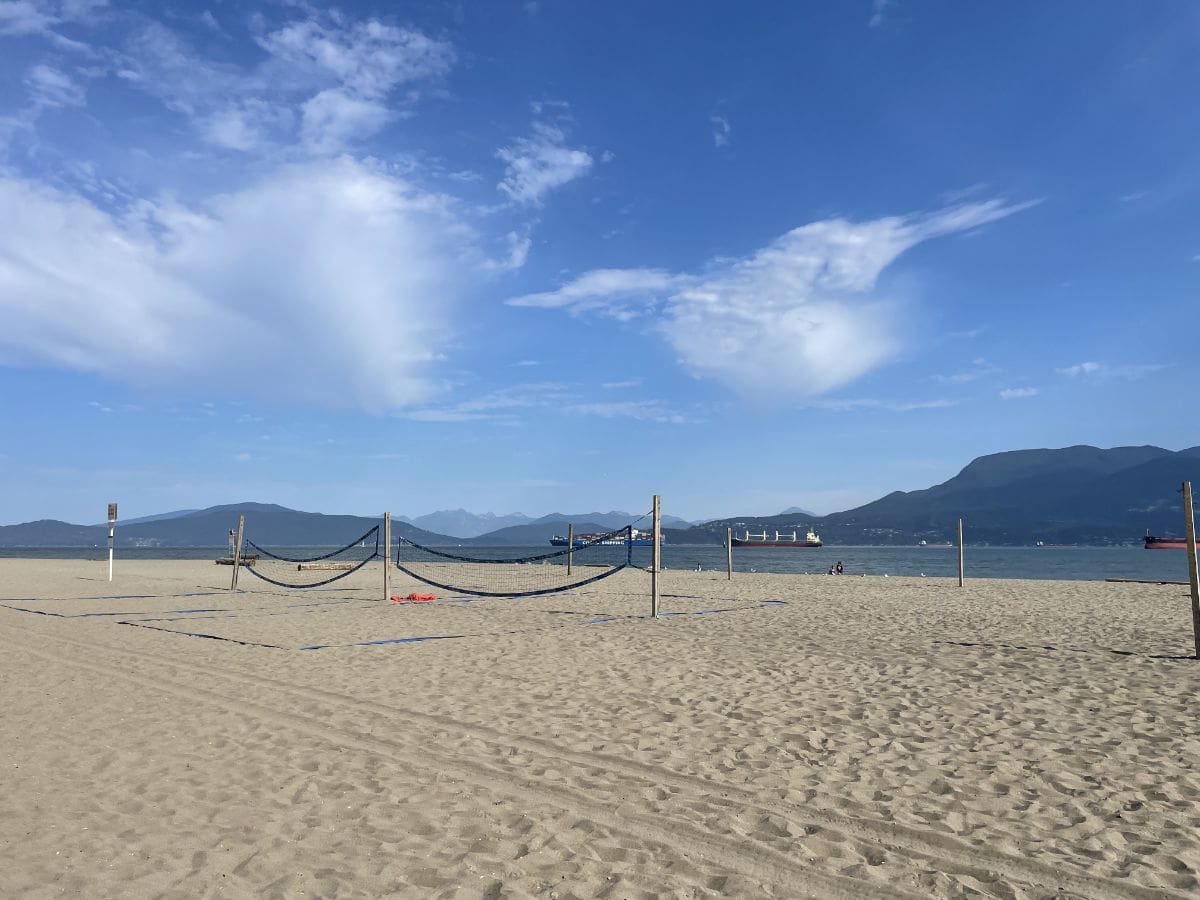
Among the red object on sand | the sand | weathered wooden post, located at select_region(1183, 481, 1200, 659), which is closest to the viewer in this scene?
the sand

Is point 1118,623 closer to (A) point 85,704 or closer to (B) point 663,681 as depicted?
(B) point 663,681

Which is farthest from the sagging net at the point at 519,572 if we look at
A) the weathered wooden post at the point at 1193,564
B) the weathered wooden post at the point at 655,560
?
the weathered wooden post at the point at 1193,564

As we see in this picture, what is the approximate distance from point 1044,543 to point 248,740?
20556 centimetres

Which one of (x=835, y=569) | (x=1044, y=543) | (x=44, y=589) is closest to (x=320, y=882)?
(x=44, y=589)

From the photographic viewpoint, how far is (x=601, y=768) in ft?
15.9

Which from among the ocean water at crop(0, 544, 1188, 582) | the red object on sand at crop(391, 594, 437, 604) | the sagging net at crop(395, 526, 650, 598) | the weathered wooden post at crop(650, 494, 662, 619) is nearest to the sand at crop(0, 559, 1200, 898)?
the weathered wooden post at crop(650, 494, 662, 619)

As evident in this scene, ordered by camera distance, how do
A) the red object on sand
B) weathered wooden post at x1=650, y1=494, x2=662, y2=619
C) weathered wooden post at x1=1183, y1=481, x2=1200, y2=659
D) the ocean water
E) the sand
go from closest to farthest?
the sand, weathered wooden post at x1=1183, y1=481, x2=1200, y2=659, weathered wooden post at x1=650, y1=494, x2=662, y2=619, the red object on sand, the ocean water

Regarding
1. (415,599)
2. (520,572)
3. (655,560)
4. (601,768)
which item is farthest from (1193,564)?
(520,572)

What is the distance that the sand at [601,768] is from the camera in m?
3.38

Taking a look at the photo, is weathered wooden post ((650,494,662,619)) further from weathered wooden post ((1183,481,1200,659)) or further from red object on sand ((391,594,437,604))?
weathered wooden post ((1183,481,1200,659))

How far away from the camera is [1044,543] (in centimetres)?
17850

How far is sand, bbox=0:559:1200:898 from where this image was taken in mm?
3385

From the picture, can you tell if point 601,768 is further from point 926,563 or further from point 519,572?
point 926,563

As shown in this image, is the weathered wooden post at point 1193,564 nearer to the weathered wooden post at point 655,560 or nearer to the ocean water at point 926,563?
the weathered wooden post at point 655,560
